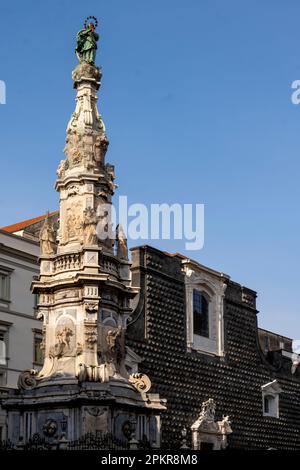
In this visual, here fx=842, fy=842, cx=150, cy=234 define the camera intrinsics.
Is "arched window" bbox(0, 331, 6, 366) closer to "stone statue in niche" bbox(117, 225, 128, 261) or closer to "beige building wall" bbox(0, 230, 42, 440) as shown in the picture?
"beige building wall" bbox(0, 230, 42, 440)

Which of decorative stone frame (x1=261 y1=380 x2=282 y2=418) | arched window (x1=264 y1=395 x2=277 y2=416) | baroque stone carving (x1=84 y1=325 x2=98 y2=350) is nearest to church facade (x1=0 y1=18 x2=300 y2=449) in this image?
baroque stone carving (x1=84 y1=325 x2=98 y2=350)

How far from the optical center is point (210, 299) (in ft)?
145

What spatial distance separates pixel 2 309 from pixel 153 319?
6901 mm

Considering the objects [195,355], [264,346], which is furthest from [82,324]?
[264,346]

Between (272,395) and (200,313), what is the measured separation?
817cm

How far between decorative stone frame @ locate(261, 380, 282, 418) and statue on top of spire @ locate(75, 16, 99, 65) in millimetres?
24176

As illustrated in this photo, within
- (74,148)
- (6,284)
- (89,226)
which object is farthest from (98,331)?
(6,284)

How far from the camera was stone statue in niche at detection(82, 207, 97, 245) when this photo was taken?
86.9 feet

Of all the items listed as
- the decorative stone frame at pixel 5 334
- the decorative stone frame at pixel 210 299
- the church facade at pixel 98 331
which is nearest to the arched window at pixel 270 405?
the decorative stone frame at pixel 210 299

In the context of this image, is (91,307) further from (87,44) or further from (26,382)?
(87,44)

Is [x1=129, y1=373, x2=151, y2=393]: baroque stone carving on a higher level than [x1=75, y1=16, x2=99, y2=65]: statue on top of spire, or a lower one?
lower
